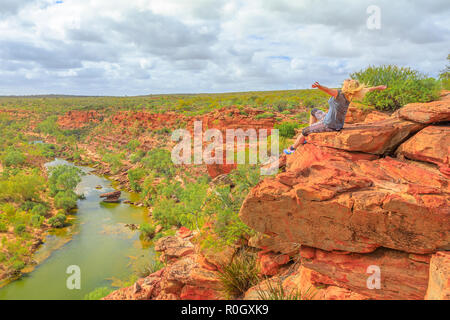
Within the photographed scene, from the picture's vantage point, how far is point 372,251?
4754 millimetres

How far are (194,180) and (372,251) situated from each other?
22.4m

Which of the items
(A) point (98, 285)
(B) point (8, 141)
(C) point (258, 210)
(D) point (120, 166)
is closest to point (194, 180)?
(A) point (98, 285)

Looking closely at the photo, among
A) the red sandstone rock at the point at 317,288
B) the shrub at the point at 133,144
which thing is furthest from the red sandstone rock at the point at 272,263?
the shrub at the point at 133,144

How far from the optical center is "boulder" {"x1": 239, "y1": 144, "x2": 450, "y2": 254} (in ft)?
13.5

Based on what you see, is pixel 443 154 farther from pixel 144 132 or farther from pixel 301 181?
pixel 144 132

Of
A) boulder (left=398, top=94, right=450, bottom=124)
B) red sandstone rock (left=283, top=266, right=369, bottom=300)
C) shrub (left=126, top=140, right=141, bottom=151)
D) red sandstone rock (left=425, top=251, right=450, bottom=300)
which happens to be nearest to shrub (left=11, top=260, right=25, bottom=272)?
red sandstone rock (left=283, top=266, right=369, bottom=300)

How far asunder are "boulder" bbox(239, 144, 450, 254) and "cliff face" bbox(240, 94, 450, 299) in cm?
1

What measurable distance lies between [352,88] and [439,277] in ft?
12.1

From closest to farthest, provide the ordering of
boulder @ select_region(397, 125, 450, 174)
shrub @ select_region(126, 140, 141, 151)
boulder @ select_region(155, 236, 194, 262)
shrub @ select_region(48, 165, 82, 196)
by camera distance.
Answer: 1. boulder @ select_region(397, 125, 450, 174)
2. boulder @ select_region(155, 236, 194, 262)
3. shrub @ select_region(48, 165, 82, 196)
4. shrub @ select_region(126, 140, 141, 151)

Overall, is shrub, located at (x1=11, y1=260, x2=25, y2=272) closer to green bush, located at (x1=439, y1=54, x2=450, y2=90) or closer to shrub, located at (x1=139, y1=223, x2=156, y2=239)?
shrub, located at (x1=139, y1=223, x2=156, y2=239)

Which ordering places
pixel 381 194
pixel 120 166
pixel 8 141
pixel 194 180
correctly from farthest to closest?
pixel 8 141 → pixel 120 166 → pixel 194 180 → pixel 381 194

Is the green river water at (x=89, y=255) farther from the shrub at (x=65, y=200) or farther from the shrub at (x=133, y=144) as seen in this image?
the shrub at (x=133, y=144)

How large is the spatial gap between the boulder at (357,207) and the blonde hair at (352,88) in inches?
57.7
